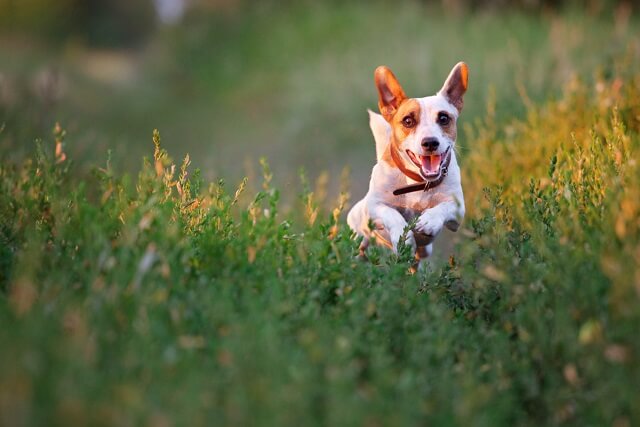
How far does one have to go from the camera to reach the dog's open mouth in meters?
4.04

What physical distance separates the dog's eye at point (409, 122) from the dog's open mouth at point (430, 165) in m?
0.16

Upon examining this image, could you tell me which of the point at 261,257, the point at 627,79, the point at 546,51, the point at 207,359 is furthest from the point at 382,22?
the point at 207,359

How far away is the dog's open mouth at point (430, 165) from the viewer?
13.3 feet

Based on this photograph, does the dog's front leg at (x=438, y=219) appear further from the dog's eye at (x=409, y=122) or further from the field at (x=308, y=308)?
the dog's eye at (x=409, y=122)

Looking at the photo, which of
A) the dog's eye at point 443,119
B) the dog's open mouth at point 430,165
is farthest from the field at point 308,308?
the dog's eye at point 443,119

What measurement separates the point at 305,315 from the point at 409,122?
1.66 m

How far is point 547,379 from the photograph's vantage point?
274 centimetres

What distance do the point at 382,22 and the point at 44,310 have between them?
10.7 m

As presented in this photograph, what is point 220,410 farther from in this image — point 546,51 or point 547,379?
point 546,51

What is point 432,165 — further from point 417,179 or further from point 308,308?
point 308,308

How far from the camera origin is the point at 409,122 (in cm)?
415

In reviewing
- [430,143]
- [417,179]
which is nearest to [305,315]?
[430,143]

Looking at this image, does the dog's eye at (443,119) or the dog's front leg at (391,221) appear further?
the dog's eye at (443,119)

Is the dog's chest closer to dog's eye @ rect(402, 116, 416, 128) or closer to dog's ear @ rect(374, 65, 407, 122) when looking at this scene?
dog's eye @ rect(402, 116, 416, 128)
